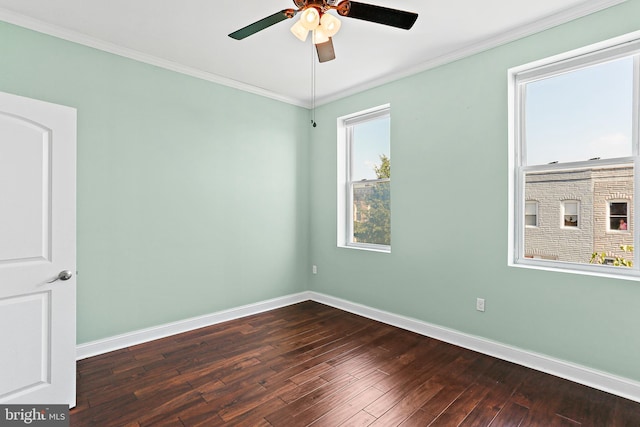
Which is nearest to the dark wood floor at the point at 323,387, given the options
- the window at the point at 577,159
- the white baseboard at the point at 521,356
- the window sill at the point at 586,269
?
the white baseboard at the point at 521,356

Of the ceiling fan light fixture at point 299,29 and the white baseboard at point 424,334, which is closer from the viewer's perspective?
the ceiling fan light fixture at point 299,29

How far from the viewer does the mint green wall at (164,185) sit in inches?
109

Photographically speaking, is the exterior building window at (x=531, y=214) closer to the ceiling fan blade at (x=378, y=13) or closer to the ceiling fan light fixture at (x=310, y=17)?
the ceiling fan blade at (x=378, y=13)

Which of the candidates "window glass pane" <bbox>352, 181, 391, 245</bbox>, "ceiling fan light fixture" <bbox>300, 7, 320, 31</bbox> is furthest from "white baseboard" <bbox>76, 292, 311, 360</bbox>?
"ceiling fan light fixture" <bbox>300, 7, 320, 31</bbox>

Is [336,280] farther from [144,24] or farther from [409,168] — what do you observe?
[144,24]

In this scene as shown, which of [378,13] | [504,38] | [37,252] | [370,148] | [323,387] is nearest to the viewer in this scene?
[378,13]

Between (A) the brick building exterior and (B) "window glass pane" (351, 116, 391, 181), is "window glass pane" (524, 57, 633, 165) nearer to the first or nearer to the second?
(A) the brick building exterior

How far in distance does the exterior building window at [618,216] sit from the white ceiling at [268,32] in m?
1.43

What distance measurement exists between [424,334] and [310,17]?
2.99m

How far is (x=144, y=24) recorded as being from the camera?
2592 millimetres

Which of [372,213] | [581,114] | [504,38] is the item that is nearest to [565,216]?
[581,114]

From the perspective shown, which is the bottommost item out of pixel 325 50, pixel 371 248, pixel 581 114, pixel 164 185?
pixel 371 248

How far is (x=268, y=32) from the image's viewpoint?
2.72 metres

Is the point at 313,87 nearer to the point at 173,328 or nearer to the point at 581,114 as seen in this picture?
→ the point at 581,114
